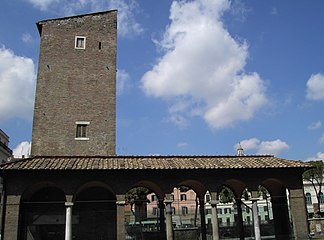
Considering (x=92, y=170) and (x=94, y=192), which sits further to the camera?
(x=94, y=192)

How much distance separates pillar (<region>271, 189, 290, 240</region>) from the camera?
22250 mm

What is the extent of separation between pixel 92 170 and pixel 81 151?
20.0ft

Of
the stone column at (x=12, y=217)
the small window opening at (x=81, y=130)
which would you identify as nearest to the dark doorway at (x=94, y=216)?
the stone column at (x=12, y=217)

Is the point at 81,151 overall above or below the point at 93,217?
above

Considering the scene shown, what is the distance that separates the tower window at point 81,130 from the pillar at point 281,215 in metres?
13.3

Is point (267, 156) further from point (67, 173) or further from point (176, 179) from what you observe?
point (67, 173)

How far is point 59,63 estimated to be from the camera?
85.6 feet

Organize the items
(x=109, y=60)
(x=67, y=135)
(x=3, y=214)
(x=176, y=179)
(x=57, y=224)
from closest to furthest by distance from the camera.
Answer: (x=3, y=214)
(x=176, y=179)
(x=57, y=224)
(x=67, y=135)
(x=109, y=60)

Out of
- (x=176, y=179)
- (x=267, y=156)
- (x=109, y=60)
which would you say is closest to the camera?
(x=176, y=179)

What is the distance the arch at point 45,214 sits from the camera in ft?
67.9

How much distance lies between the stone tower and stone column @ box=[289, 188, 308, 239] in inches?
478

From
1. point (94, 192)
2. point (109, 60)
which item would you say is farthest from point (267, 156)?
point (109, 60)

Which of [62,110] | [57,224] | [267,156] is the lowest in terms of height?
[57,224]

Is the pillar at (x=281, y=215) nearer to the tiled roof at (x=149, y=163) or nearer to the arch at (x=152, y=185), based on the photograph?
the tiled roof at (x=149, y=163)
